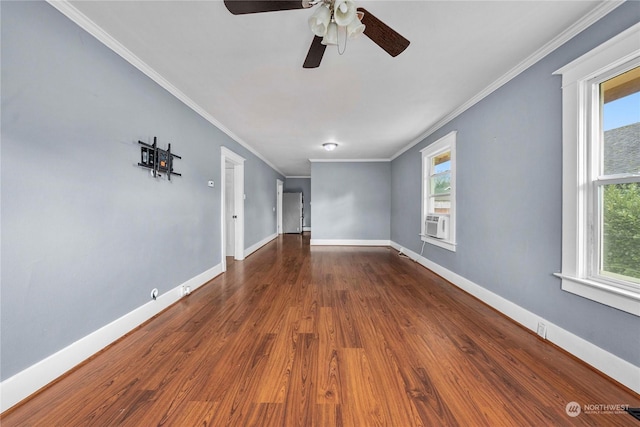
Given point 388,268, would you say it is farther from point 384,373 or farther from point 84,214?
point 84,214

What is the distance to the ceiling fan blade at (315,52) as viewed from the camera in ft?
4.80

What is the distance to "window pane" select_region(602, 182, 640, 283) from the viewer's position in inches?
56.5

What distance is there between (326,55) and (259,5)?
882 mm

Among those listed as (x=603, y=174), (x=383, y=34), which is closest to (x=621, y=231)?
(x=603, y=174)

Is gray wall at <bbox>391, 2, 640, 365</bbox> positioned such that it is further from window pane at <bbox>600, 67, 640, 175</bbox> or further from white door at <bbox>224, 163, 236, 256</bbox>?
white door at <bbox>224, 163, 236, 256</bbox>

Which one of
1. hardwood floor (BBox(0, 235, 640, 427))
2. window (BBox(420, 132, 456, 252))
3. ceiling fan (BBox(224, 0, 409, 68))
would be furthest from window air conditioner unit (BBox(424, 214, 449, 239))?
ceiling fan (BBox(224, 0, 409, 68))

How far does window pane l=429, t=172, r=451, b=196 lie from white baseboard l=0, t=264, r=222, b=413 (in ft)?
13.2

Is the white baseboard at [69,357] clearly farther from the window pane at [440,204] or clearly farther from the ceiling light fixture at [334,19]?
the window pane at [440,204]

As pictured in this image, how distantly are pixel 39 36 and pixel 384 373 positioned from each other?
2.96 metres

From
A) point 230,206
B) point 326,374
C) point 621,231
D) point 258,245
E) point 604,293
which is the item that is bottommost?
point 326,374

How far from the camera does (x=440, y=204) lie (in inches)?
152

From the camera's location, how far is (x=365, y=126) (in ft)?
12.2

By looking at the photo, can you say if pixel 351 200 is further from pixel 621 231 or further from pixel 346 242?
pixel 621 231

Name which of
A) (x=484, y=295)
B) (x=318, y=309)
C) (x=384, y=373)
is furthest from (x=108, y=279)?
(x=484, y=295)
